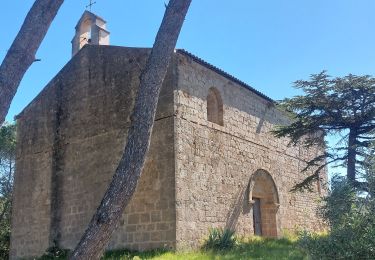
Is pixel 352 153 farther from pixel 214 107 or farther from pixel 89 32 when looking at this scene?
pixel 89 32

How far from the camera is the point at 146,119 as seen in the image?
7180mm

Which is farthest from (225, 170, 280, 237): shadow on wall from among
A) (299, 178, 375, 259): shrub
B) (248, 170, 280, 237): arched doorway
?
(299, 178, 375, 259): shrub

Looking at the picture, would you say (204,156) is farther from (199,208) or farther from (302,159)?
(302,159)

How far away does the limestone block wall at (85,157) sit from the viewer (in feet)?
42.8

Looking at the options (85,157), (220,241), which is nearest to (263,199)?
(220,241)

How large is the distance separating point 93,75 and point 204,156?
472 centimetres

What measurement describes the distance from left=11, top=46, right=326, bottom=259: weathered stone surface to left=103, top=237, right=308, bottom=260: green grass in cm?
43

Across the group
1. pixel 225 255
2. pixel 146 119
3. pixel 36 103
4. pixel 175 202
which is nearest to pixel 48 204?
pixel 36 103

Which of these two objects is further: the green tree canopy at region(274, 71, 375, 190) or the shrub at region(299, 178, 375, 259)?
the green tree canopy at region(274, 71, 375, 190)

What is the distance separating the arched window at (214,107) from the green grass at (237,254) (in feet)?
12.6

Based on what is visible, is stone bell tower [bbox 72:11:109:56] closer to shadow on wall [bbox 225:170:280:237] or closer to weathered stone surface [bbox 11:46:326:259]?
weathered stone surface [bbox 11:46:326:259]

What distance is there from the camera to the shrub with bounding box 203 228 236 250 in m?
12.8

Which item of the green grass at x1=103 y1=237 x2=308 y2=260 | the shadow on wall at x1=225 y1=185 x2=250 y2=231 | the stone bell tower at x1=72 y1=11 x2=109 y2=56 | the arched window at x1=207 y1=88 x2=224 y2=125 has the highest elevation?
the stone bell tower at x1=72 y1=11 x2=109 y2=56

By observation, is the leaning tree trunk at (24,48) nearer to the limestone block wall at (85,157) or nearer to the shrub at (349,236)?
the shrub at (349,236)
